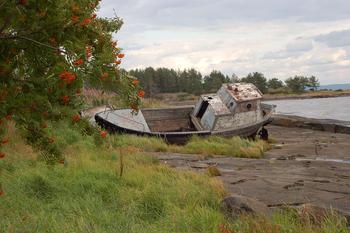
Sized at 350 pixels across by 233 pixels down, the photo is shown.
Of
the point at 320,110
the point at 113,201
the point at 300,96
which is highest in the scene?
the point at 113,201

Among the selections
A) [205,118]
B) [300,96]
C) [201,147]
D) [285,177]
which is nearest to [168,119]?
[205,118]

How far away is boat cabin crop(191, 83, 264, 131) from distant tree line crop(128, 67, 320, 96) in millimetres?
85863

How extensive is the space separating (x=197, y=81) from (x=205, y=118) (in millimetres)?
97015

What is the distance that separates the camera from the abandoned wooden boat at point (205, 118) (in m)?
18.9

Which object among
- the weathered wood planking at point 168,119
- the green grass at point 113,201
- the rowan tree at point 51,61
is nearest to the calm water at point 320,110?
the weathered wood planking at point 168,119

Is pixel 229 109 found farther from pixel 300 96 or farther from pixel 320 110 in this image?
pixel 300 96

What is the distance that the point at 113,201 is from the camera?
23.7 feet

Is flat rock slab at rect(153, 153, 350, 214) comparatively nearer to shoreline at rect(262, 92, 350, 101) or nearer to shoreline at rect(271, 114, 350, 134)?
shoreline at rect(271, 114, 350, 134)

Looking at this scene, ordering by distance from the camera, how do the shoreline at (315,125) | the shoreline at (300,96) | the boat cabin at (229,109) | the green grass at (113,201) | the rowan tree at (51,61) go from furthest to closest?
the shoreline at (300,96), the shoreline at (315,125), the boat cabin at (229,109), the green grass at (113,201), the rowan tree at (51,61)

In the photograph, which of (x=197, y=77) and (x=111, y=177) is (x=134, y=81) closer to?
(x=111, y=177)

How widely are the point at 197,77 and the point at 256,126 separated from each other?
338ft

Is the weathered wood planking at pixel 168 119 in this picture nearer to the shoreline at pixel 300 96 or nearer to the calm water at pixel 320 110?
the calm water at pixel 320 110

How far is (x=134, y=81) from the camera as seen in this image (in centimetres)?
454

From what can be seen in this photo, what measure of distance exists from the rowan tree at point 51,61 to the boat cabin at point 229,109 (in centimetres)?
1598
